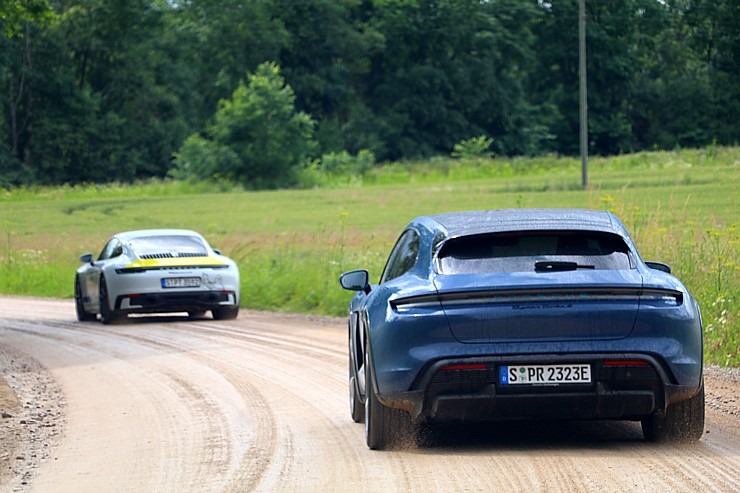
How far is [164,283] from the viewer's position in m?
21.0

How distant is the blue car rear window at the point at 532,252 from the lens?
27.2 ft

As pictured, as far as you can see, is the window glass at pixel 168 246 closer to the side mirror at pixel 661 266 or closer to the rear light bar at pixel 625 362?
the side mirror at pixel 661 266

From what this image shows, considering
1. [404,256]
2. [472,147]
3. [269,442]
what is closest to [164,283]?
[404,256]

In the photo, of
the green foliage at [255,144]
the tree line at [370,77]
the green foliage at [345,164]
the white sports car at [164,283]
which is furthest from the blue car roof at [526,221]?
the tree line at [370,77]

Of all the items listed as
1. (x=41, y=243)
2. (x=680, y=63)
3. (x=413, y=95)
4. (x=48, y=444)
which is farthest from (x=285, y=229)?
(x=680, y=63)

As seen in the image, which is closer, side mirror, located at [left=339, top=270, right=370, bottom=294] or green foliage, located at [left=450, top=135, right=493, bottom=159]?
side mirror, located at [left=339, top=270, right=370, bottom=294]

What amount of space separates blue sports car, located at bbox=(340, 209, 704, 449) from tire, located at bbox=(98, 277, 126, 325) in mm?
13250

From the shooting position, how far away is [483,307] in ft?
26.1

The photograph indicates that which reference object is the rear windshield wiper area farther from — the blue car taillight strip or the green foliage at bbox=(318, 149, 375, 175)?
the green foliage at bbox=(318, 149, 375, 175)

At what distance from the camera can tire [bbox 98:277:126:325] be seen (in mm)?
21062

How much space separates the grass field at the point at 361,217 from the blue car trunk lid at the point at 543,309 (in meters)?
5.67

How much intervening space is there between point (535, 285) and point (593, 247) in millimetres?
745

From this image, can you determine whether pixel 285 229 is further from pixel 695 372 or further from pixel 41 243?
pixel 695 372

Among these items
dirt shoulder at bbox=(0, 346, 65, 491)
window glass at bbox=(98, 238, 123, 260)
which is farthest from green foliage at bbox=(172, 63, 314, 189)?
dirt shoulder at bbox=(0, 346, 65, 491)
